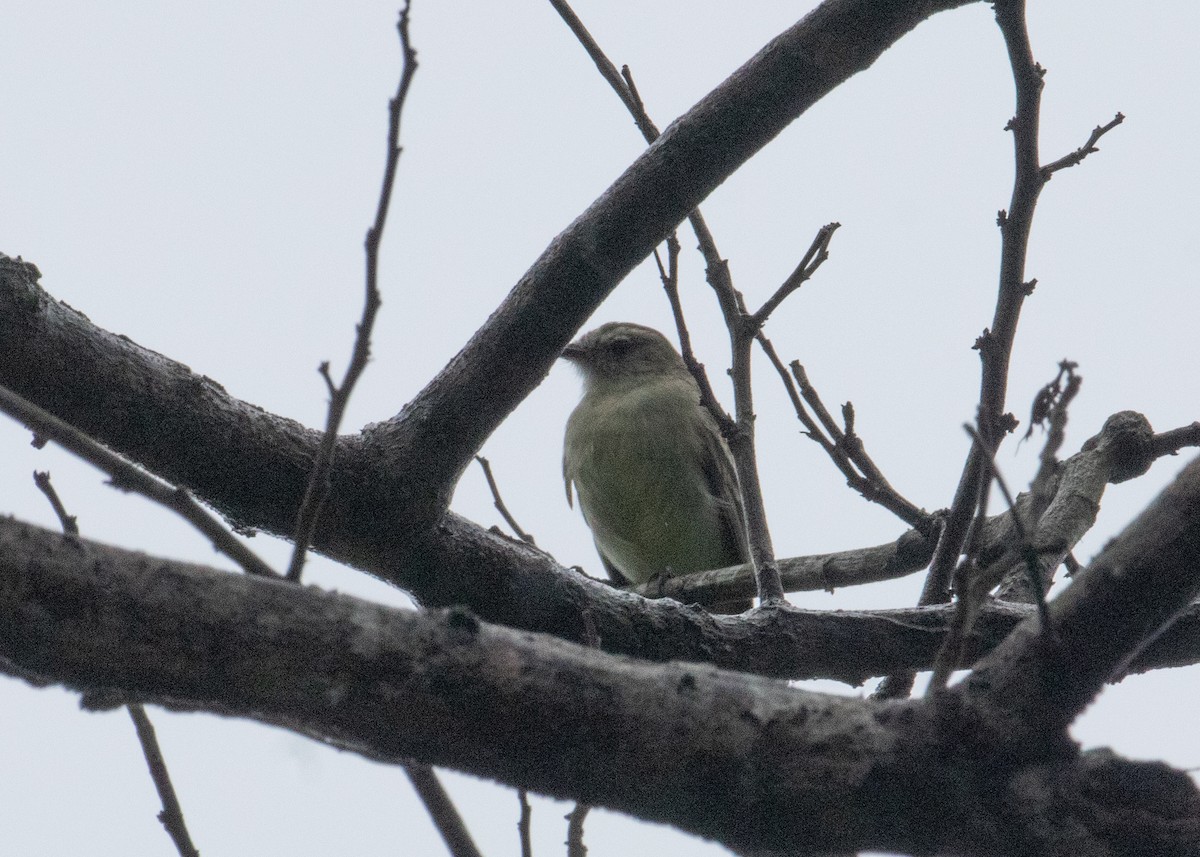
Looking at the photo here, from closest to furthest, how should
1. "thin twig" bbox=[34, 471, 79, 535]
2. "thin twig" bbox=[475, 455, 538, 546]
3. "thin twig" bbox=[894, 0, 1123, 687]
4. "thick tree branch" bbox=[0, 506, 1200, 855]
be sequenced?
1. "thick tree branch" bbox=[0, 506, 1200, 855]
2. "thin twig" bbox=[34, 471, 79, 535]
3. "thin twig" bbox=[894, 0, 1123, 687]
4. "thin twig" bbox=[475, 455, 538, 546]

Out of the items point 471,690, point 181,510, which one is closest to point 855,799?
point 471,690

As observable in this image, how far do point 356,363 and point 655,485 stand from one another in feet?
21.2

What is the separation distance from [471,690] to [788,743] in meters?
0.53

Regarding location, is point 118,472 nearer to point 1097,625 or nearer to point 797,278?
point 1097,625

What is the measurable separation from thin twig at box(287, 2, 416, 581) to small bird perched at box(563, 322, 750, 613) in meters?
6.11

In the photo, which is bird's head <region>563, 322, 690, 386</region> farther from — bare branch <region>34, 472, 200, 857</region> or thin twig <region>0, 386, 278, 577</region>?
thin twig <region>0, 386, 278, 577</region>

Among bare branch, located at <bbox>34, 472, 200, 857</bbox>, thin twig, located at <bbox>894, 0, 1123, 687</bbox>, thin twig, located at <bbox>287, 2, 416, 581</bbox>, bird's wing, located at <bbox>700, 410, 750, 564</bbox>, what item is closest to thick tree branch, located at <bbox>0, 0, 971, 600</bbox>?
thin twig, located at <bbox>894, 0, 1123, 687</bbox>

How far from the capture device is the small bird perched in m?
8.55

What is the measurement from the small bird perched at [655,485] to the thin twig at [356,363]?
20.0 feet

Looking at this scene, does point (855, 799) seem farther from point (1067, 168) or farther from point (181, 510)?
point (1067, 168)

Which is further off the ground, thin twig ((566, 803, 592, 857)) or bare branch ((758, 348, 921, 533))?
bare branch ((758, 348, 921, 533))

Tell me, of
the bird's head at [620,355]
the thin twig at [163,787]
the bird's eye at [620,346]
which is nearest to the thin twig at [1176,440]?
the thin twig at [163,787]

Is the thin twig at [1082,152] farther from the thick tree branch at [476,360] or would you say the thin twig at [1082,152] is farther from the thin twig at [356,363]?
the thin twig at [356,363]

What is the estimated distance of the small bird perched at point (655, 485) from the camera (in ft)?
28.0
